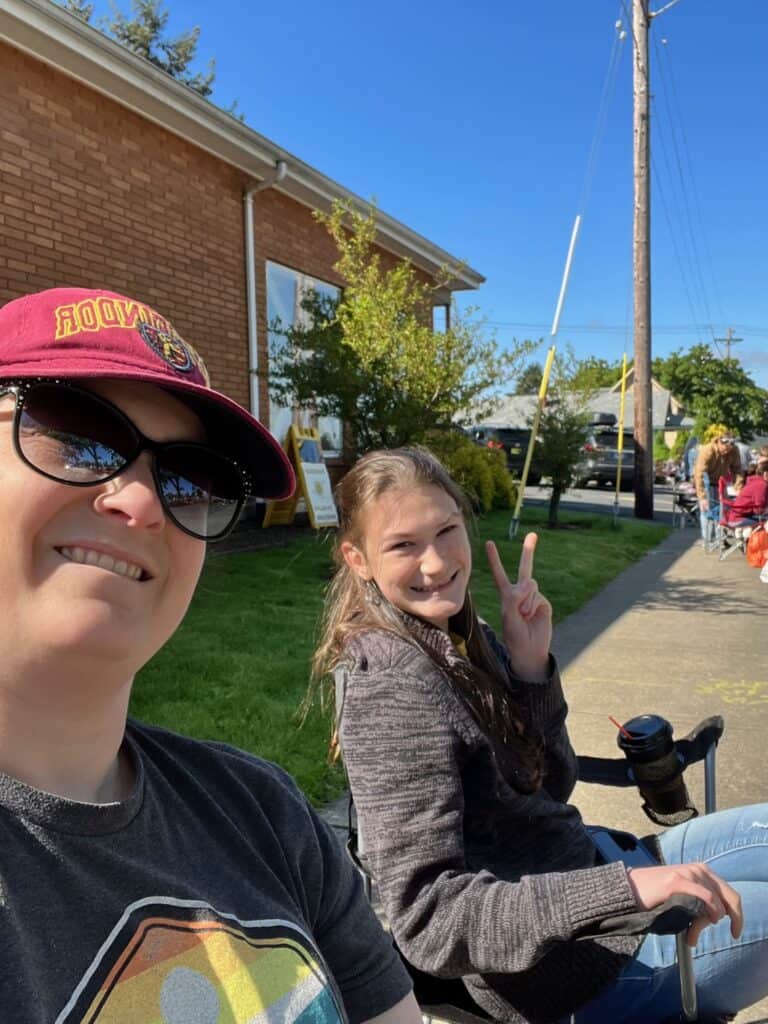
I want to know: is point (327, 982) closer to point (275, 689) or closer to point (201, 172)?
point (275, 689)

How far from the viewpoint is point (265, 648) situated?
5.15 meters

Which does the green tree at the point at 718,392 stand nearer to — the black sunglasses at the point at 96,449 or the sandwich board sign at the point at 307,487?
the sandwich board sign at the point at 307,487

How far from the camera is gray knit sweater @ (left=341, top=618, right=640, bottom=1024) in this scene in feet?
4.82

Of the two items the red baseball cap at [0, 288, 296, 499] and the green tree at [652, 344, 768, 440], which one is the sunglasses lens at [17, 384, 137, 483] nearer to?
the red baseball cap at [0, 288, 296, 499]

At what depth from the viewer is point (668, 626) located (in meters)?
6.82

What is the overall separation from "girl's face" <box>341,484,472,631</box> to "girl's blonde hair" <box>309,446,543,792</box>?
1.1 inches

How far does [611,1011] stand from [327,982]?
3.09ft

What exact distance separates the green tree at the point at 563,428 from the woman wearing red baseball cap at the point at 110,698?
11.7 m

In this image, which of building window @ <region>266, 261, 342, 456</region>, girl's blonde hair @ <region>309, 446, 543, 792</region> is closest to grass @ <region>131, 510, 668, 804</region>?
girl's blonde hair @ <region>309, 446, 543, 792</region>

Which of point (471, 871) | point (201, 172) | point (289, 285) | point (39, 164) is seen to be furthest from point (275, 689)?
point (289, 285)

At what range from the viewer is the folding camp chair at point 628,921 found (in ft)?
4.49

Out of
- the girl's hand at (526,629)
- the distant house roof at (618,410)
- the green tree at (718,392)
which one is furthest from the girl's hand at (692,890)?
the green tree at (718,392)

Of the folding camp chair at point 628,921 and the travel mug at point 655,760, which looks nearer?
the folding camp chair at point 628,921

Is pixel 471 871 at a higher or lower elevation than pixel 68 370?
lower
